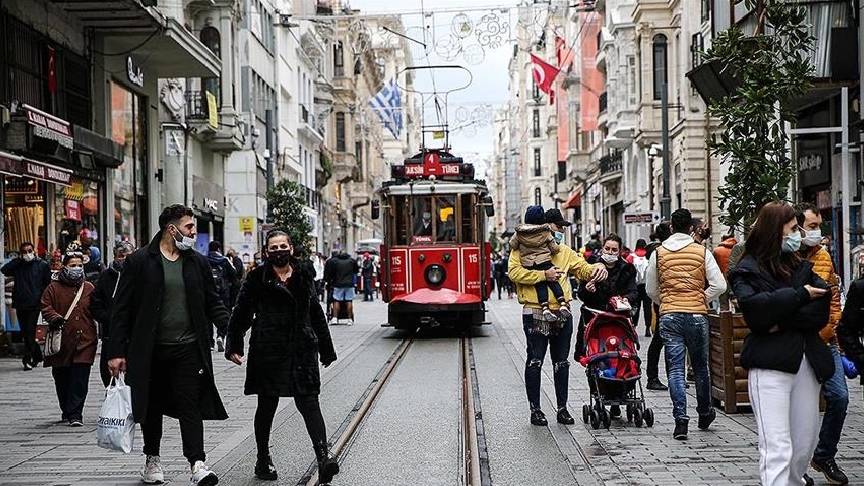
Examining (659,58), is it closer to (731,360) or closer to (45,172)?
(45,172)

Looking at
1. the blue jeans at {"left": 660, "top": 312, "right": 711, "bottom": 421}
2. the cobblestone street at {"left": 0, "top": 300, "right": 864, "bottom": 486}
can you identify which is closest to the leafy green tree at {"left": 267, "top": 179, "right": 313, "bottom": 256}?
the cobblestone street at {"left": 0, "top": 300, "right": 864, "bottom": 486}

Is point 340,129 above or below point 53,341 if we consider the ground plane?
above

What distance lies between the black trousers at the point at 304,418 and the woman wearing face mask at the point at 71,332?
3558mm

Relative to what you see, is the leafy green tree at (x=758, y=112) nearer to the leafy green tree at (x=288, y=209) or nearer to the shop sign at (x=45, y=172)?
the shop sign at (x=45, y=172)

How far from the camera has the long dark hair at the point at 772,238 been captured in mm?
6727

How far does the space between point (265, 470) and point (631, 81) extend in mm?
39442

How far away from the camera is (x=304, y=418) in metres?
8.43

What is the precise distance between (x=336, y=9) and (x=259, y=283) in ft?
195

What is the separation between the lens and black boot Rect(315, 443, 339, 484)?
26.9ft

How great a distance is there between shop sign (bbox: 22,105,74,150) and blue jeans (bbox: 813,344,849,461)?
14644 mm

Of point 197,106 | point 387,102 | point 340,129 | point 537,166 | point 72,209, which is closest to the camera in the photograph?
point 72,209

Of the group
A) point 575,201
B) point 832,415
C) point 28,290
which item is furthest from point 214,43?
point 575,201

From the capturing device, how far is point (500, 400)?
43.8ft

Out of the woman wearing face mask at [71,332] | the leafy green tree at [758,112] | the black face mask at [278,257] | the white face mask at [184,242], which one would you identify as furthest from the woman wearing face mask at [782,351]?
the woman wearing face mask at [71,332]
